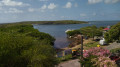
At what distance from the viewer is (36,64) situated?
686 cm

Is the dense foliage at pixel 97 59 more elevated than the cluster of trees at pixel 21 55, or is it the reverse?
the cluster of trees at pixel 21 55

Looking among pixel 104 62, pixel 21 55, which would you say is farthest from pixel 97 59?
pixel 21 55

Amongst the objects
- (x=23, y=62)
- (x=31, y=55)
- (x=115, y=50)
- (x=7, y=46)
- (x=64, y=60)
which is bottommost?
(x=64, y=60)

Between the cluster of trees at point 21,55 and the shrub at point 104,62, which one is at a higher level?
the cluster of trees at point 21,55

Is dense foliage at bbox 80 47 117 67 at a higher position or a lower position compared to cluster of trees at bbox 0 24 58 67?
lower

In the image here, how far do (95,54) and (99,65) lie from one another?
4.41 ft

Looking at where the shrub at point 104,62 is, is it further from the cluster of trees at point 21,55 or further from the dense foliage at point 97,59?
the cluster of trees at point 21,55

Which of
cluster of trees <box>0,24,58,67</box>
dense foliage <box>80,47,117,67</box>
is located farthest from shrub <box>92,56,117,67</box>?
cluster of trees <box>0,24,58,67</box>

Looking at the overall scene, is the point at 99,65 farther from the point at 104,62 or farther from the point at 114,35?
the point at 114,35

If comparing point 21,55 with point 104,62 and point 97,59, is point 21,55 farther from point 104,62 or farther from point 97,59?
point 104,62

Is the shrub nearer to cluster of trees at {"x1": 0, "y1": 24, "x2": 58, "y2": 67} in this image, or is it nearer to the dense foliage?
the dense foliage

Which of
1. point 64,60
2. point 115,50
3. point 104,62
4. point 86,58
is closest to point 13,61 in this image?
point 86,58

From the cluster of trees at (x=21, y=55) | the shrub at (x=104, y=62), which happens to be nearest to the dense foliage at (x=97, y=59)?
the shrub at (x=104, y=62)

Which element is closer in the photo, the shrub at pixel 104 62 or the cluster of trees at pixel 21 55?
the cluster of trees at pixel 21 55
